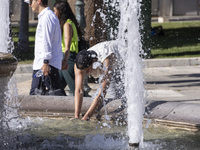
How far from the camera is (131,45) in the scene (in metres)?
4.94

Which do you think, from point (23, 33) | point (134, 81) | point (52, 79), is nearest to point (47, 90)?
point (52, 79)

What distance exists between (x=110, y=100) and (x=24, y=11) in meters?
10.9

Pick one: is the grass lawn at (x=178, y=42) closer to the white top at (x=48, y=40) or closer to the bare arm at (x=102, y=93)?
the white top at (x=48, y=40)

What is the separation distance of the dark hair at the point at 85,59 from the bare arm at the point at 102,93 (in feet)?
0.52

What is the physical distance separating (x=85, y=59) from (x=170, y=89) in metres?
4.23

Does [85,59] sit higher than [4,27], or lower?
lower

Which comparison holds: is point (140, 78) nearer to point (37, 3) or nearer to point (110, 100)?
point (110, 100)

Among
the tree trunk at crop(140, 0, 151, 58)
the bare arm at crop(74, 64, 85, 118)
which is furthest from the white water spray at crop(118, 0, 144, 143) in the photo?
the tree trunk at crop(140, 0, 151, 58)

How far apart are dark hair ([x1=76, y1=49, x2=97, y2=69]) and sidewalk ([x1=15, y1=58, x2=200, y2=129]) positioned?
666 mm

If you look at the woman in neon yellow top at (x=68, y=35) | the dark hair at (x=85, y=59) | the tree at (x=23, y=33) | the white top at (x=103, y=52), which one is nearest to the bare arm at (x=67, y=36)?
the woman in neon yellow top at (x=68, y=35)

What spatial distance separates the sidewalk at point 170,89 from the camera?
5.62 m

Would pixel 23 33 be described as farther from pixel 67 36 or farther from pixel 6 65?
pixel 6 65

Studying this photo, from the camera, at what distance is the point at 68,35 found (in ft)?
22.8

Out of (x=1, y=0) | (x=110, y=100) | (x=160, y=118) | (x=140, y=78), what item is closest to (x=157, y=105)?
(x=160, y=118)
